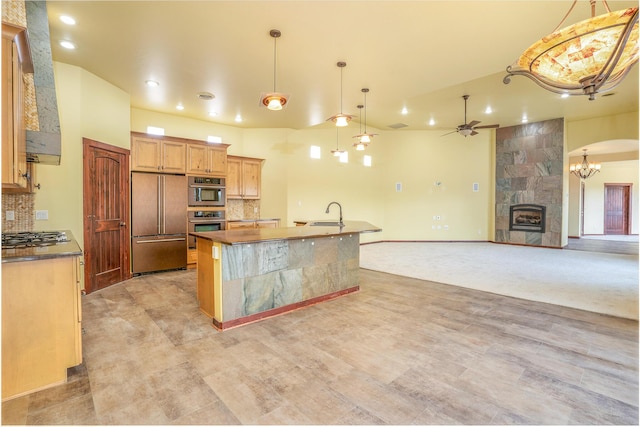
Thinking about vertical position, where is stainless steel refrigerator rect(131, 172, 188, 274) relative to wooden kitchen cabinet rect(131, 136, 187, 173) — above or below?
below

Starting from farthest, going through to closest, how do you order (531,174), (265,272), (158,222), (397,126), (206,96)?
1. (397,126)
2. (531,174)
3. (158,222)
4. (206,96)
5. (265,272)

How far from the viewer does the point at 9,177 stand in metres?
1.84

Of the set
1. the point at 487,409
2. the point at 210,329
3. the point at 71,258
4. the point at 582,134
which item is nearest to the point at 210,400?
the point at 210,329

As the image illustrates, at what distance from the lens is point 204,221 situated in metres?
5.98

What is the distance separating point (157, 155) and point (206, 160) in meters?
0.91

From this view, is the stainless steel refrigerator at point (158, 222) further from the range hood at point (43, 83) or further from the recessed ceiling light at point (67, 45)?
the range hood at point (43, 83)

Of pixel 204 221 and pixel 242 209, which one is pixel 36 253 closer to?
pixel 204 221

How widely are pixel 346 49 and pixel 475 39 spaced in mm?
1511

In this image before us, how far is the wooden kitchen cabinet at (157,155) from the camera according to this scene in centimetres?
526

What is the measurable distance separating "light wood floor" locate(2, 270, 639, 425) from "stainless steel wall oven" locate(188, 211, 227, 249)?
89.9 inches

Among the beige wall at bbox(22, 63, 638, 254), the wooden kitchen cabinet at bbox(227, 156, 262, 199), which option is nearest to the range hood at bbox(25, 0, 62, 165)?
the beige wall at bbox(22, 63, 638, 254)

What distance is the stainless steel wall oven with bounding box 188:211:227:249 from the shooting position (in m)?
5.86

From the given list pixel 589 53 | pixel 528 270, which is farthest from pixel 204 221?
pixel 528 270

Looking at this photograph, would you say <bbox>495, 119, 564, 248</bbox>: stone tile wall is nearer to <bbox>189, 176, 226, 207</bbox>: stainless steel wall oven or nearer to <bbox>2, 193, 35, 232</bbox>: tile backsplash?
<bbox>189, 176, 226, 207</bbox>: stainless steel wall oven
